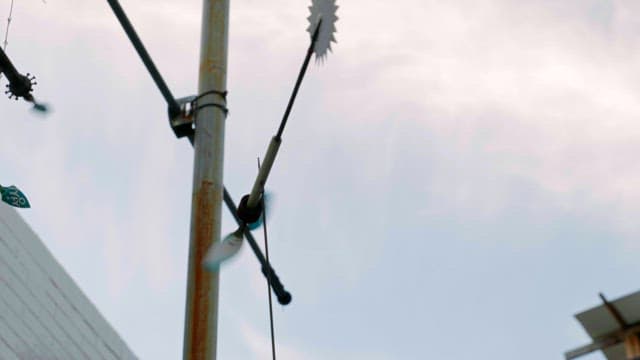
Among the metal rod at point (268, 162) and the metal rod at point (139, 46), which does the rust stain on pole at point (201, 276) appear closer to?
the metal rod at point (268, 162)

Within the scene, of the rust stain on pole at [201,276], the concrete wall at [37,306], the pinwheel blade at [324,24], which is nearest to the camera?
the rust stain on pole at [201,276]

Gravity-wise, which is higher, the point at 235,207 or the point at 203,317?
the point at 235,207

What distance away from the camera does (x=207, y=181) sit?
5.45m

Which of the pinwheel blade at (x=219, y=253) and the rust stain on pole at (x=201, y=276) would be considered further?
the pinwheel blade at (x=219, y=253)

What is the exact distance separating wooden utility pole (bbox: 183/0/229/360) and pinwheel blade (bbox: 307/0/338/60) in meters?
0.44

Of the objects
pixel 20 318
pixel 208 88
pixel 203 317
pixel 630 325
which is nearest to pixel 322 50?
pixel 208 88

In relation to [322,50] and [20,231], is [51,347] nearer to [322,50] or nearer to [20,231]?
[20,231]

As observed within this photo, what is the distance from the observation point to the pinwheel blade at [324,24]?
5.95 m

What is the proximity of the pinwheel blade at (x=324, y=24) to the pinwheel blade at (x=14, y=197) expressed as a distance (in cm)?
766

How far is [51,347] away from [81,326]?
0.79 m

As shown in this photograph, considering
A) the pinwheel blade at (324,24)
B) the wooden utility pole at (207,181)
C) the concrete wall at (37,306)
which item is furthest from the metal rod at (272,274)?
the concrete wall at (37,306)

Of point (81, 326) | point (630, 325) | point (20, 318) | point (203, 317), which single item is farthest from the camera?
point (81, 326)

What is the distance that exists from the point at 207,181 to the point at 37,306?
331 inches

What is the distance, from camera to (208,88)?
5688 millimetres
